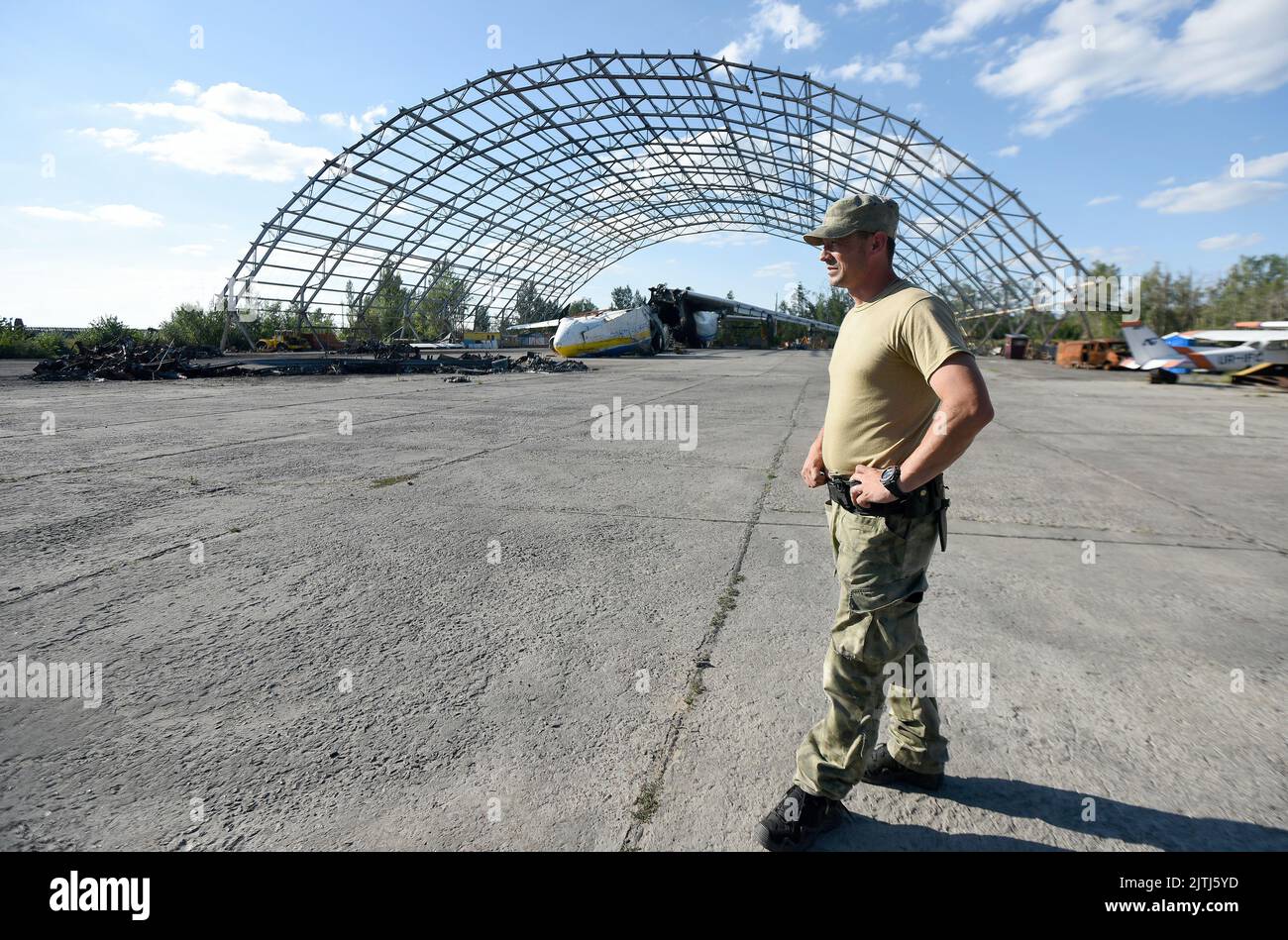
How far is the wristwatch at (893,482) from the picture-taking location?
195 centimetres

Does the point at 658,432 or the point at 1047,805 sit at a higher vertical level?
the point at 658,432

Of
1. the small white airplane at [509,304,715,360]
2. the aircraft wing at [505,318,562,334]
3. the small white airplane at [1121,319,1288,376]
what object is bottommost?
the small white airplane at [1121,319,1288,376]

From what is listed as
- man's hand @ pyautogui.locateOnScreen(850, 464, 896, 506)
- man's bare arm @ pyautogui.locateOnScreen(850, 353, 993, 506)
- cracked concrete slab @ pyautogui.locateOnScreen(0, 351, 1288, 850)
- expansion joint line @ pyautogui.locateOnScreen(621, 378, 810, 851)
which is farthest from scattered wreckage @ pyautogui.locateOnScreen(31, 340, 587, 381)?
man's bare arm @ pyautogui.locateOnScreen(850, 353, 993, 506)

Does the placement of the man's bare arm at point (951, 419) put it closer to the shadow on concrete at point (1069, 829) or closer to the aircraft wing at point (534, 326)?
the shadow on concrete at point (1069, 829)

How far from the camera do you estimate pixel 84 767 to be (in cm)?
222

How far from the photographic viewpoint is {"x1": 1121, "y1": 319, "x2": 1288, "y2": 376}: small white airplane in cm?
2288

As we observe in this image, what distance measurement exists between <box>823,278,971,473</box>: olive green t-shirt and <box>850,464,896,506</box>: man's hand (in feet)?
0.30

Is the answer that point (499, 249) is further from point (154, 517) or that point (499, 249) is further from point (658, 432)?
point (154, 517)

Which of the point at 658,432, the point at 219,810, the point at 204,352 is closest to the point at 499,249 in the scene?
the point at 204,352

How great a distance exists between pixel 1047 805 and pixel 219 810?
273 cm

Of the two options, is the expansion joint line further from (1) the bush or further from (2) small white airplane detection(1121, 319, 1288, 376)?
(1) the bush

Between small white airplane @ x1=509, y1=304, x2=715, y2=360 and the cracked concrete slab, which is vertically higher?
small white airplane @ x1=509, y1=304, x2=715, y2=360

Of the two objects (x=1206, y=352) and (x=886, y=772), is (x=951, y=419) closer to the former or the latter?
(x=886, y=772)

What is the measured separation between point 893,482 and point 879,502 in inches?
3.0
